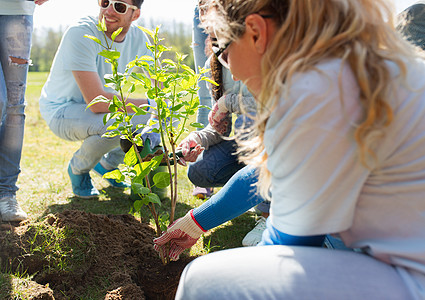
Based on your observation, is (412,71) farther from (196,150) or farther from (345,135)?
(196,150)

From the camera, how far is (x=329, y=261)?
1.16 metres

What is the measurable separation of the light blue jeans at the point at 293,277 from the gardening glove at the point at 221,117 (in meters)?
1.60

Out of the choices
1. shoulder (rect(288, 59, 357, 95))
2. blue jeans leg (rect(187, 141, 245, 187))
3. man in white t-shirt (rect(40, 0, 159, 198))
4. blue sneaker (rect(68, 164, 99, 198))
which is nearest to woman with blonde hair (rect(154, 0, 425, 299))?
shoulder (rect(288, 59, 357, 95))

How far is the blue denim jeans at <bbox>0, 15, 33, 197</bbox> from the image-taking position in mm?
2654

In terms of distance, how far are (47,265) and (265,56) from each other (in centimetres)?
150

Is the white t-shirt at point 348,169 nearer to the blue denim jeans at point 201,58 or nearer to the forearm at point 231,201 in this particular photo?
the forearm at point 231,201

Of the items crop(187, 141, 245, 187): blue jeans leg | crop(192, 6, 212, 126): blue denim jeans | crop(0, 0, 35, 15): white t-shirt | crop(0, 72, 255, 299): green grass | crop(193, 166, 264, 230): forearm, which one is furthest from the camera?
crop(192, 6, 212, 126): blue denim jeans

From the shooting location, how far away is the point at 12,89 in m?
2.77

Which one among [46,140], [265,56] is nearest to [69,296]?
[265,56]

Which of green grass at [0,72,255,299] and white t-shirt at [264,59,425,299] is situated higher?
white t-shirt at [264,59,425,299]

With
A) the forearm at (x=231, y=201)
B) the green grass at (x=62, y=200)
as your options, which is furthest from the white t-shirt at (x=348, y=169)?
the green grass at (x=62, y=200)

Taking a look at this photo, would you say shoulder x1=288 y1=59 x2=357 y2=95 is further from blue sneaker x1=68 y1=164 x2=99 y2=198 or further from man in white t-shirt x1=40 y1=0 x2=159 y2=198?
blue sneaker x1=68 y1=164 x2=99 y2=198

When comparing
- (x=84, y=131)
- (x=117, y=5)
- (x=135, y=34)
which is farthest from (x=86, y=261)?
(x=135, y=34)

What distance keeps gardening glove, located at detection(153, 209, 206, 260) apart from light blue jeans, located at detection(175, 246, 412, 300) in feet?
2.10
